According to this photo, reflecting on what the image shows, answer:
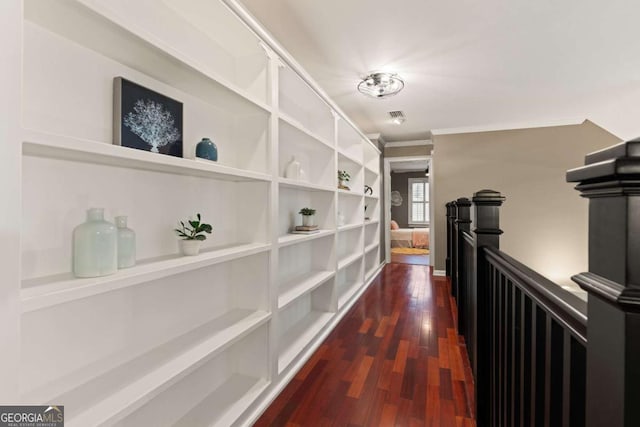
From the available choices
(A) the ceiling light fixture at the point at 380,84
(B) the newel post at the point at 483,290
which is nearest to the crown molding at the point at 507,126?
(A) the ceiling light fixture at the point at 380,84

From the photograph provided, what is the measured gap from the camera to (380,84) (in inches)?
124

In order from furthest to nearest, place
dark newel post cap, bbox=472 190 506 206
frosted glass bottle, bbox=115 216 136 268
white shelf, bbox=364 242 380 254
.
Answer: white shelf, bbox=364 242 380 254 → dark newel post cap, bbox=472 190 506 206 → frosted glass bottle, bbox=115 216 136 268

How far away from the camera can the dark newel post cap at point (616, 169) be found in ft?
1.22

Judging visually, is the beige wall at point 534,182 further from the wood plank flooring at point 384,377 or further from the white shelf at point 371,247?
the wood plank flooring at point 384,377

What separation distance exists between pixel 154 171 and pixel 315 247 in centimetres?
199

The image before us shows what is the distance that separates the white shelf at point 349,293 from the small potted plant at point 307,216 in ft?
3.46

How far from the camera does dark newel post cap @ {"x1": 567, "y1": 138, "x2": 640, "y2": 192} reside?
373mm

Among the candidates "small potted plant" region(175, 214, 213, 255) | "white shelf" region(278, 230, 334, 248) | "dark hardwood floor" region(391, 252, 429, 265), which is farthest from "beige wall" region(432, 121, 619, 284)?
"small potted plant" region(175, 214, 213, 255)

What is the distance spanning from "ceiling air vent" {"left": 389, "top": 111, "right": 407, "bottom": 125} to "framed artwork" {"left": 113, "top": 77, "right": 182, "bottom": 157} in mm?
3428

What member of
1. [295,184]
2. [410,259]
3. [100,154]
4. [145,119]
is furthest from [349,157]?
[410,259]

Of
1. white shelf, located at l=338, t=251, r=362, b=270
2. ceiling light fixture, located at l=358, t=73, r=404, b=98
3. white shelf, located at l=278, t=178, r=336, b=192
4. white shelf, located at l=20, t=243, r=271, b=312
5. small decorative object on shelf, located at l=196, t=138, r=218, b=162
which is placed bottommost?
white shelf, located at l=338, t=251, r=362, b=270

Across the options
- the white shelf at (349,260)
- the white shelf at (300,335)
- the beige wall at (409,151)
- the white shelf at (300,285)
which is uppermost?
the beige wall at (409,151)

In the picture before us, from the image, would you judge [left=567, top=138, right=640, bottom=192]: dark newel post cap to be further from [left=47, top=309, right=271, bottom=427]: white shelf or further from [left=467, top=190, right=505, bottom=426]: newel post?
[left=47, top=309, right=271, bottom=427]: white shelf

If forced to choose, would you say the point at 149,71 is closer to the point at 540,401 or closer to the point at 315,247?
the point at 540,401
